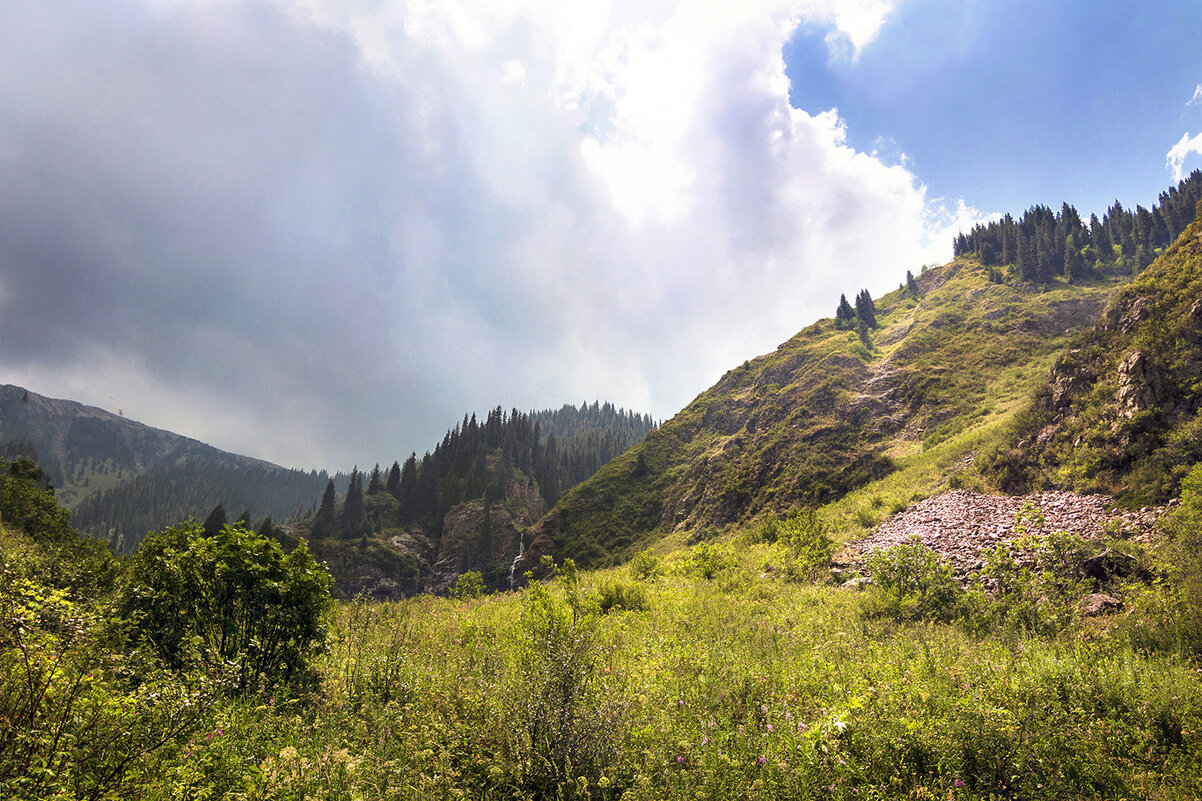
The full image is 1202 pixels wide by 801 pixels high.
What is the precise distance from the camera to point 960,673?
5797 mm

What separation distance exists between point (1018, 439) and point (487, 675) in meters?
22.8

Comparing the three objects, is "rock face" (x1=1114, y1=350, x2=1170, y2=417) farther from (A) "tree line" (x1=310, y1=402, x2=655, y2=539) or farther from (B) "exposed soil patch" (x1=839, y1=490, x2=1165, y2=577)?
(A) "tree line" (x1=310, y1=402, x2=655, y2=539)

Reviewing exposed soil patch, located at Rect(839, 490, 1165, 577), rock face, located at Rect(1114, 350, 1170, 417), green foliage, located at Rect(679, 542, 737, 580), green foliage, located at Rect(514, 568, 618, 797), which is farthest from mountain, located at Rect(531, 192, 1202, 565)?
green foliage, located at Rect(514, 568, 618, 797)

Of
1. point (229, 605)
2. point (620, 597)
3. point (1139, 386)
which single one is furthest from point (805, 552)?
point (229, 605)

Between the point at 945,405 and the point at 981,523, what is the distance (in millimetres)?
30731

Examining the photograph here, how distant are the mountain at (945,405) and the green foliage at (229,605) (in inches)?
762

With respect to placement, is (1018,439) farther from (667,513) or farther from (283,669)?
(667,513)

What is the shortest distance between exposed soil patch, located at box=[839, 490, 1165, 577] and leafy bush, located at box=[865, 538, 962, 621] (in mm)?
1198

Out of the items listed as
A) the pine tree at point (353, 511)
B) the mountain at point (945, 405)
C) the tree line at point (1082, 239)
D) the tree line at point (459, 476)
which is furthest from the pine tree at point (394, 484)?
the tree line at point (1082, 239)

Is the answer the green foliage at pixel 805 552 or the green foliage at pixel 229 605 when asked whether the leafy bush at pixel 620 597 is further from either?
the green foliage at pixel 229 605

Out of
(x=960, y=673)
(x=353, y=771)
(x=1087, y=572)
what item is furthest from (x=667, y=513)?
(x=353, y=771)

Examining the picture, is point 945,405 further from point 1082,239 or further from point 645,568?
point 1082,239

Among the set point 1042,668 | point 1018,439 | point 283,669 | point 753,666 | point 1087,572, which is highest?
point 1018,439

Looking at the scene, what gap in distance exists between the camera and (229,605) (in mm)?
5965
